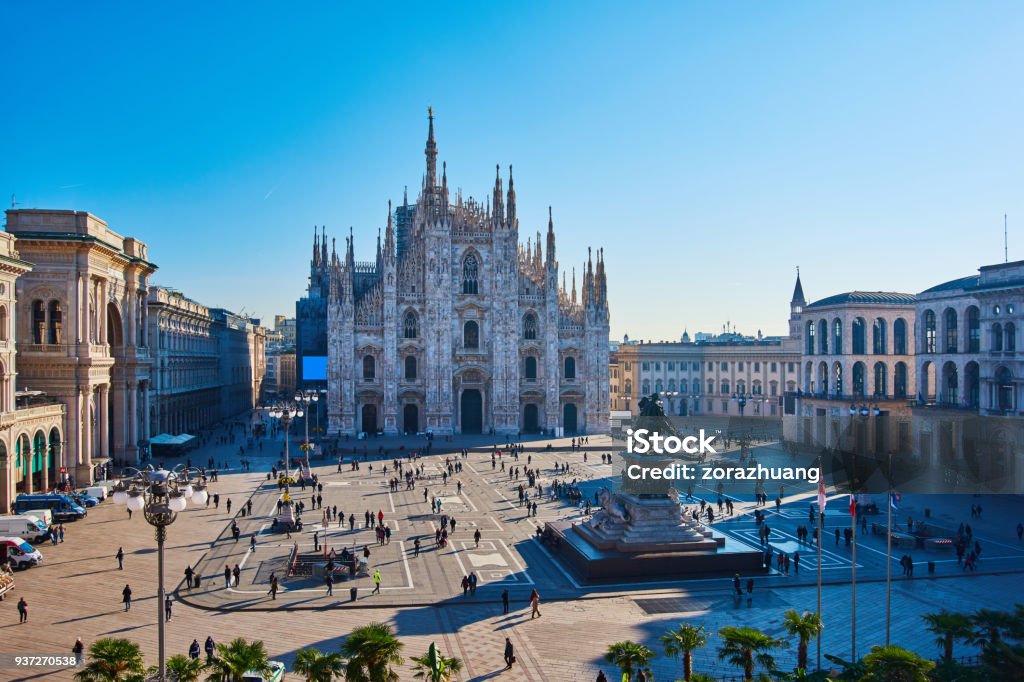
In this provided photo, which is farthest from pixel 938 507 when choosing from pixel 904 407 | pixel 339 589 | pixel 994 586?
pixel 339 589

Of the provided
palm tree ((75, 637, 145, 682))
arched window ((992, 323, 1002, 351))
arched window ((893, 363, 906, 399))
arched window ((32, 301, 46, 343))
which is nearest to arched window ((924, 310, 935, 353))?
arched window ((992, 323, 1002, 351))

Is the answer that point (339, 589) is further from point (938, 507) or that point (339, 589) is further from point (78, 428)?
point (938, 507)

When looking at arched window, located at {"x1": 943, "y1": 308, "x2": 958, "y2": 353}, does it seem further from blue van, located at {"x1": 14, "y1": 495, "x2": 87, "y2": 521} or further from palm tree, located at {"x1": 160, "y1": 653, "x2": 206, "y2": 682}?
blue van, located at {"x1": 14, "y1": 495, "x2": 87, "y2": 521}

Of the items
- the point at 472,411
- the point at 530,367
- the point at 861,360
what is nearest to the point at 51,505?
the point at 472,411

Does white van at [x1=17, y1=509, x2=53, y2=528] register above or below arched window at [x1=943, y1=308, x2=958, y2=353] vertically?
below

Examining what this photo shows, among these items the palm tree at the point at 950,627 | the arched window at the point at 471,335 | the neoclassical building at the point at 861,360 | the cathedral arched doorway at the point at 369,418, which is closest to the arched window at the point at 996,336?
the neoclassical building at the point at 861,360

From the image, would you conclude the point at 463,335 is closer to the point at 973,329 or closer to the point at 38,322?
the point at 38,322
